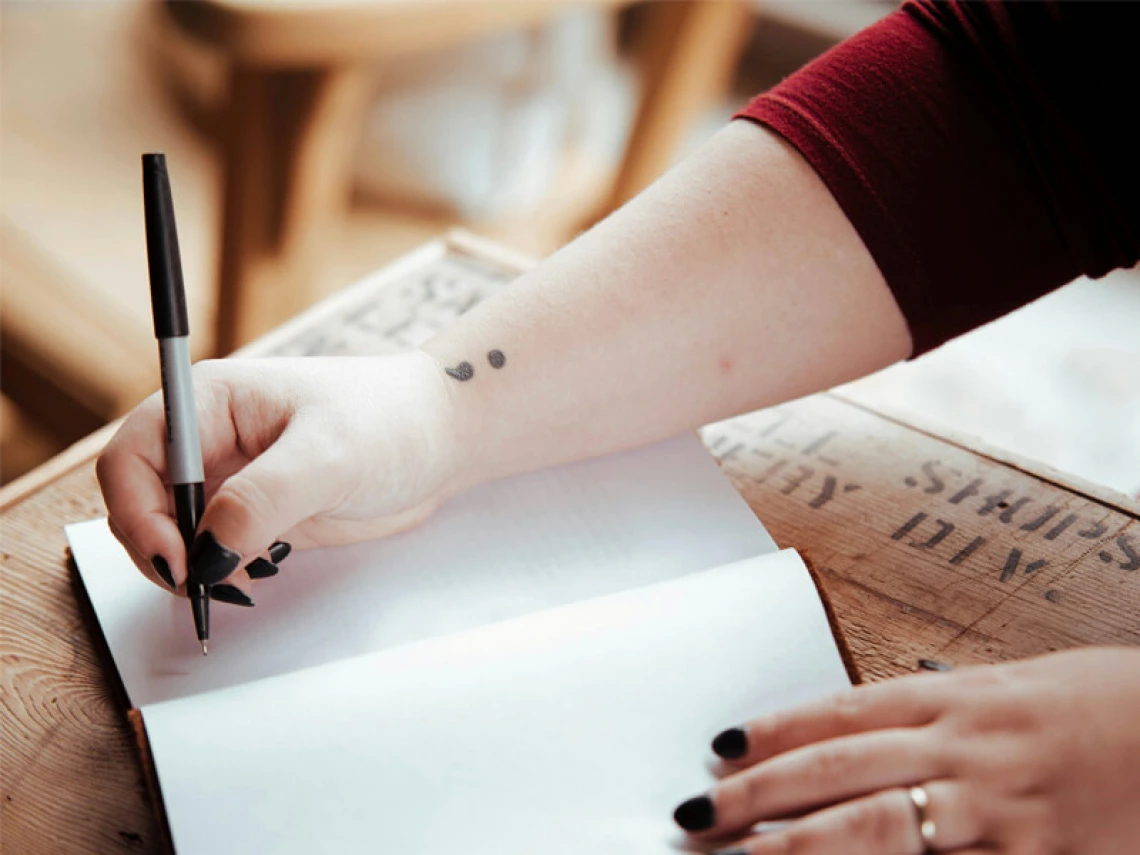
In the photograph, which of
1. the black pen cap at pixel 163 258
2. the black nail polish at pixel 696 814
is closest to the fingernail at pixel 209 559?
the black pen cap at pixel 163 258

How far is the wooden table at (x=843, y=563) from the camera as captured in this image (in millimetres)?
507

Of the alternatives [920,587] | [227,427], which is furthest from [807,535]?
[227,427]

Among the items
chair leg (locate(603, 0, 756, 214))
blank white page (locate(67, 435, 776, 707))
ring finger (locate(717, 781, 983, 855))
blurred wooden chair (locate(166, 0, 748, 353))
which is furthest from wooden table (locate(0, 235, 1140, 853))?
chair leg (locate(603, 0, 756, 214))

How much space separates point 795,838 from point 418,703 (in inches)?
7.1

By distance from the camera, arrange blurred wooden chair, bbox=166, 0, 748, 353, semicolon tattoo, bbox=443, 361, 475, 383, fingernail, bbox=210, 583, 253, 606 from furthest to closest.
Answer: blurred wooden chair, bbox=166, 0, 748, 353 → semicolon tattoo, bbox=443, 361, 475, 383 → fingernail, bbox=210, 583, 253, 606

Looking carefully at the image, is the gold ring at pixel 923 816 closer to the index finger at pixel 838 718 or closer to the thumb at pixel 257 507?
the index finger at pixel 838 718

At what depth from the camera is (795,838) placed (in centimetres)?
42

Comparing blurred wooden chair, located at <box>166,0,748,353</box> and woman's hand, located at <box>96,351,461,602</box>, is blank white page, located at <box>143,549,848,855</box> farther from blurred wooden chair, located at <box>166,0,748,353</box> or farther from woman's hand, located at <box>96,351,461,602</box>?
blurred wooden chair, located at <box>166,0,748,353</box>

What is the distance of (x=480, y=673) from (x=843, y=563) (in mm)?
253

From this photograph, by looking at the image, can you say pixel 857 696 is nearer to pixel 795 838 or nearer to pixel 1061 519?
pixel 795 838

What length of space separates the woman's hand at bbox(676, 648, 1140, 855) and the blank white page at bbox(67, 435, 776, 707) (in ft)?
0.51

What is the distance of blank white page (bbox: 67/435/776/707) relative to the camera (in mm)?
546

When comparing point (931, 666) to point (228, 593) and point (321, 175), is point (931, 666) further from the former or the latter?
point (321, 175)

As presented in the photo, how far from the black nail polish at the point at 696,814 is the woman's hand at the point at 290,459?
0.24 m
